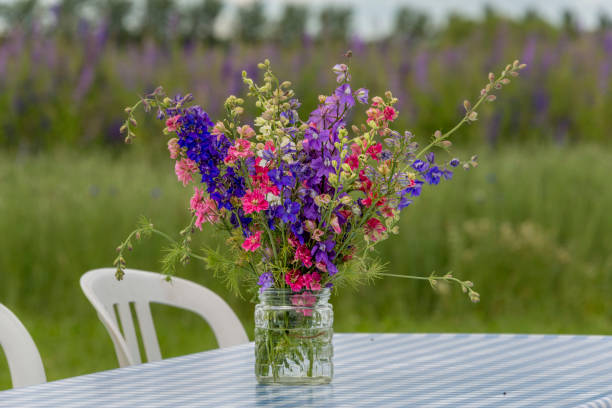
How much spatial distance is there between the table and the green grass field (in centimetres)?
316

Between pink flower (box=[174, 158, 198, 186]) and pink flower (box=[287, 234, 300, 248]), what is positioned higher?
pink flower (box=[174, 158, 198, 186])

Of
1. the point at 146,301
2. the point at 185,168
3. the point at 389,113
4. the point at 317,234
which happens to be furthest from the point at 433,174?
the point at 146,301

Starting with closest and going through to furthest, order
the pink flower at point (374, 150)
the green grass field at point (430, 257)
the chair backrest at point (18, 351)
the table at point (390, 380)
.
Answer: the table at point (390, 380) < the pink flower at point (374, 150) < the chair backrest at point (18, 351) < the green grass field at point (430, 257)

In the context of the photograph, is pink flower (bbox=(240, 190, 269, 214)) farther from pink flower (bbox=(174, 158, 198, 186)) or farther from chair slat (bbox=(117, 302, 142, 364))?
chair slat (bbox=(117, 302, 142, 364))

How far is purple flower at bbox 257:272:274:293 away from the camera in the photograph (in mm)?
A: 1720

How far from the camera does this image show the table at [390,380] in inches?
64.5

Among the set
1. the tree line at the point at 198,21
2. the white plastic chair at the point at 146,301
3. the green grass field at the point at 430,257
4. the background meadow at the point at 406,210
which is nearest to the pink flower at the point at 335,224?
the white plastic chair at the point at 146,301

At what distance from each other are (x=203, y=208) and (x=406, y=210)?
4.12 m

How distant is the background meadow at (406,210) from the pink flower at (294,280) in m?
2.05

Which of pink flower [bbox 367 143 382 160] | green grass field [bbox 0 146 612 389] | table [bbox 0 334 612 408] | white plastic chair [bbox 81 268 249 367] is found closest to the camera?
table [bbox 0 334 612 408]

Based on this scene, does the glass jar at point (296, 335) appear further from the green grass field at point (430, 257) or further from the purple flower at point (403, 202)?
the green grass field at point (430, 257)

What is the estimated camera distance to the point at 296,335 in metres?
1.73

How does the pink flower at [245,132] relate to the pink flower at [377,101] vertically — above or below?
below

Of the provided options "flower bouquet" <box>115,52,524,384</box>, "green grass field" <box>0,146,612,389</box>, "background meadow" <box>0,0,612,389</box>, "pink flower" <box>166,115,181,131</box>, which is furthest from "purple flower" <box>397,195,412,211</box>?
"green grass field" <box>0,146,612,389</box>
